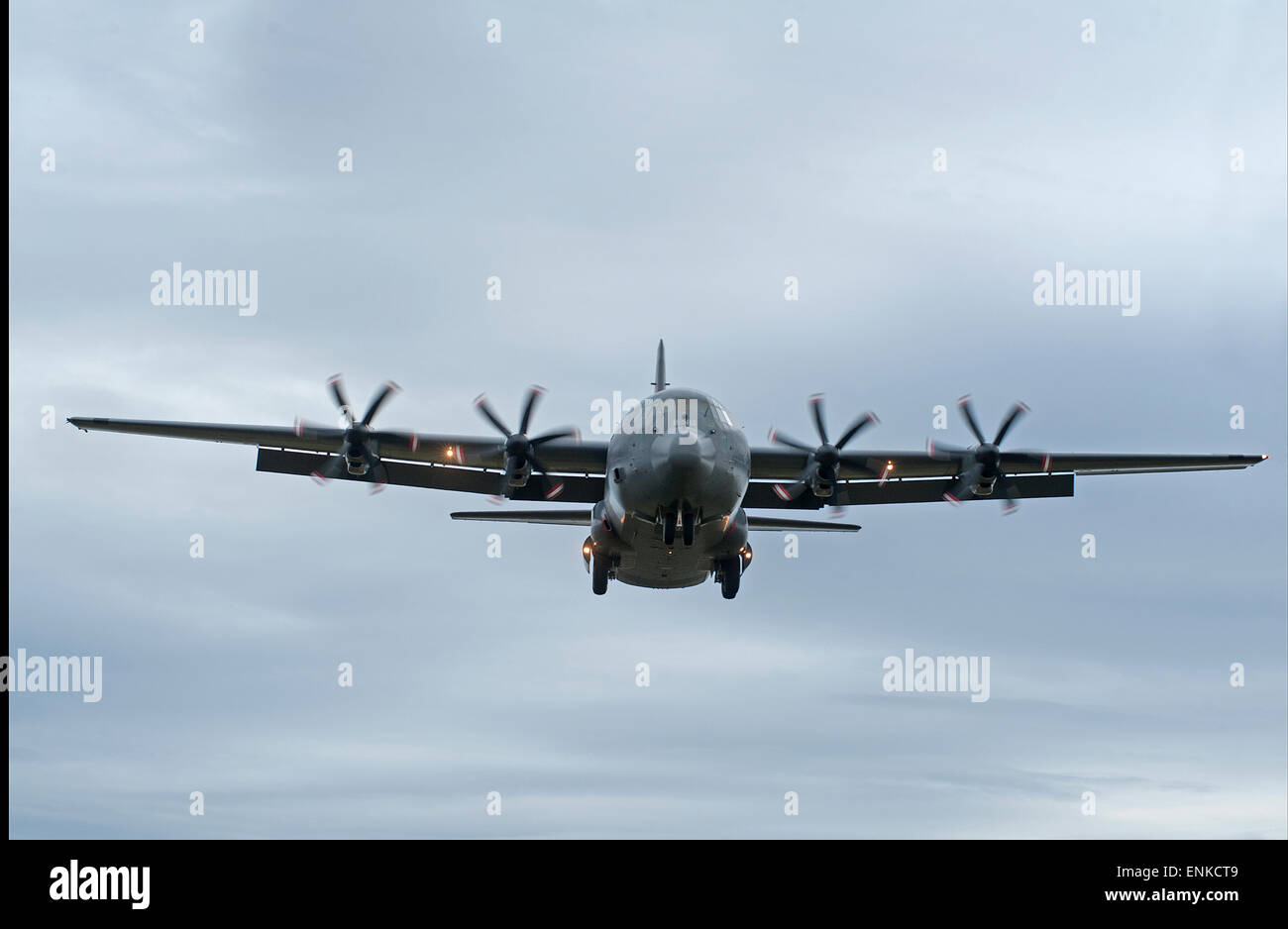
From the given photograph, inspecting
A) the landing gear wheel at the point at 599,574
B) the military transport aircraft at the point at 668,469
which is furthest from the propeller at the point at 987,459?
the landing gear wheel at the point at 599,574

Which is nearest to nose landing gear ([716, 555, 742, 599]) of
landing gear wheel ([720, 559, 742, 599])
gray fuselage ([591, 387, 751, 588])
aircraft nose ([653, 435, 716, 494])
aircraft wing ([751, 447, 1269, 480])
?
landing gear wheel ([720, 559, 742, 599])

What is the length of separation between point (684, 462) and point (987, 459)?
32.2 ft

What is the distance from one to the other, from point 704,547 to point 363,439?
8.88m

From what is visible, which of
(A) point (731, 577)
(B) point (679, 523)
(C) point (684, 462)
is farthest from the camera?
(A) point (731, 577)

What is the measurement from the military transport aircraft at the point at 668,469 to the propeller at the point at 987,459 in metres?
0.04

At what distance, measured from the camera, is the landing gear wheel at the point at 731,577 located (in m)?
30.8

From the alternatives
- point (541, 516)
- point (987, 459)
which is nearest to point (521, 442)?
point (541, 516)

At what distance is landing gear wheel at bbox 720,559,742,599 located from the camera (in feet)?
101

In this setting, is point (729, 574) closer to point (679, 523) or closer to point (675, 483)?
point (679, 523)

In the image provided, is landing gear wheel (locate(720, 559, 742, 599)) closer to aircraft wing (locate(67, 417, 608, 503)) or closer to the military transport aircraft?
the military transport aircraft

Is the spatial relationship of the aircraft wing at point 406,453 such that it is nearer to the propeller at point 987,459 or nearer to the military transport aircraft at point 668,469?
the military transport aircraft at point 668,469

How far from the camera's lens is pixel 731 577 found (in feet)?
102

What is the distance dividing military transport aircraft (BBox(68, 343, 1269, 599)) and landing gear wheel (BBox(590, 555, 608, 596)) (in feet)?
0.13
